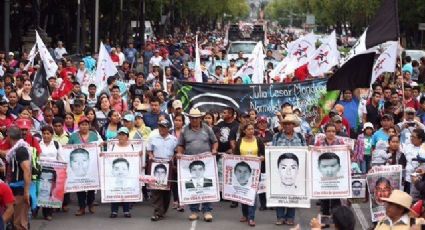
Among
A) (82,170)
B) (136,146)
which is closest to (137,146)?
(136,146)

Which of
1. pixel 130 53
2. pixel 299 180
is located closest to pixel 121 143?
pixel 299 180

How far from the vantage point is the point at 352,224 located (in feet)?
24.8

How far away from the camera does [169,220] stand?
48.9 ft

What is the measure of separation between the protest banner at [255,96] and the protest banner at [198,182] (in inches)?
140

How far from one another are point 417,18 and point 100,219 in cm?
5590

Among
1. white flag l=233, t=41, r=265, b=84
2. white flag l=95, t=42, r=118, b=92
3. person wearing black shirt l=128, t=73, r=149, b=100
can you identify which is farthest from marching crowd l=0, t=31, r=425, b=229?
white flag l=233, t=41, r=265, b=84

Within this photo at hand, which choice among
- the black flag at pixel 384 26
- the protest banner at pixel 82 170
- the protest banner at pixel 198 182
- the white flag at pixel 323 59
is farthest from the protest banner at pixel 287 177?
the white flag at pixel 323 59

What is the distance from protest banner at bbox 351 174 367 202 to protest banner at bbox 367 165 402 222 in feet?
2.75

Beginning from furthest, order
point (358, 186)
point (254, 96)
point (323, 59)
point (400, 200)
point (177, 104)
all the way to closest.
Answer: point (323, 59) < point (254, 96) < point (177, 104) < point (358, 186) < point (400, 200)

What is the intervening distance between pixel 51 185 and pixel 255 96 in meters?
4.92

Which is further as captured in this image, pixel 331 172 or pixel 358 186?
pixel 358 186

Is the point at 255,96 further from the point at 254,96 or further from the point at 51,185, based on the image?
the point at 51,185

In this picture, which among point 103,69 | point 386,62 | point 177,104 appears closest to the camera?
point 177,104

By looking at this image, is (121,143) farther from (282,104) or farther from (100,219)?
(282,104)
